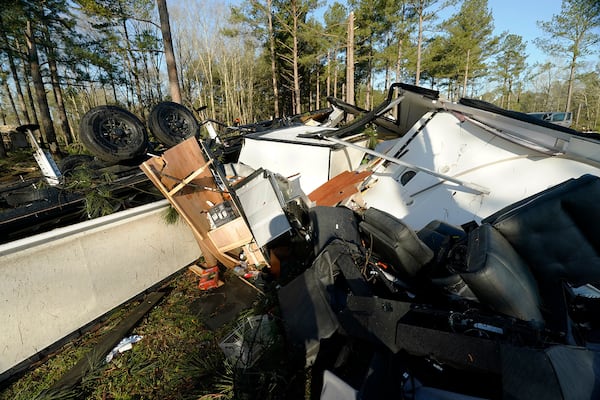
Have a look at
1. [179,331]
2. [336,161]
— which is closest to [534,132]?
[336,161]

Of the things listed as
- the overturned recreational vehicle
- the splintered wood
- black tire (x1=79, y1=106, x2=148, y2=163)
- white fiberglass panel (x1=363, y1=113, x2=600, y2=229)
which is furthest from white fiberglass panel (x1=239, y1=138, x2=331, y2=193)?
black tire (x1=79, y1=106, x2=148, y2=163)

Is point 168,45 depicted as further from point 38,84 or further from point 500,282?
point 500,282

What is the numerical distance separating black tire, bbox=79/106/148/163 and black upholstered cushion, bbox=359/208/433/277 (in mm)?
3420

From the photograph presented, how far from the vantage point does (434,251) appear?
217cm

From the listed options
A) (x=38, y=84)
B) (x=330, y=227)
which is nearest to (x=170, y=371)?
(x=330, y=227)

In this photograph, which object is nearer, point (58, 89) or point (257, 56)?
point (58, 89)

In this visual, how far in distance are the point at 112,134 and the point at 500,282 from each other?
14.7ft

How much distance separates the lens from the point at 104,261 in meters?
2.60

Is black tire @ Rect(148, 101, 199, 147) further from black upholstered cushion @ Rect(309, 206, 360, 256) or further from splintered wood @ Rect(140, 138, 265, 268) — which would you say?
black upholstered cushion @ Rect(309, 206, 360, 256)

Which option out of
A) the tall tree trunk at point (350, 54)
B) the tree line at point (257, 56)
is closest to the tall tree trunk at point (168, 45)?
the tree line at point (257, 56)

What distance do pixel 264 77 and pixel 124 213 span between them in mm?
23977

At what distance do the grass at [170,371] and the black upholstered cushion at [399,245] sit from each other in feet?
3.81

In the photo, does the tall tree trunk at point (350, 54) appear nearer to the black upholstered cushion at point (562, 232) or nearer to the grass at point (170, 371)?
the black upholstered cushion at point (562, 232)

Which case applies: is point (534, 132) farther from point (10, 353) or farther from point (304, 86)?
point (304, 86)
